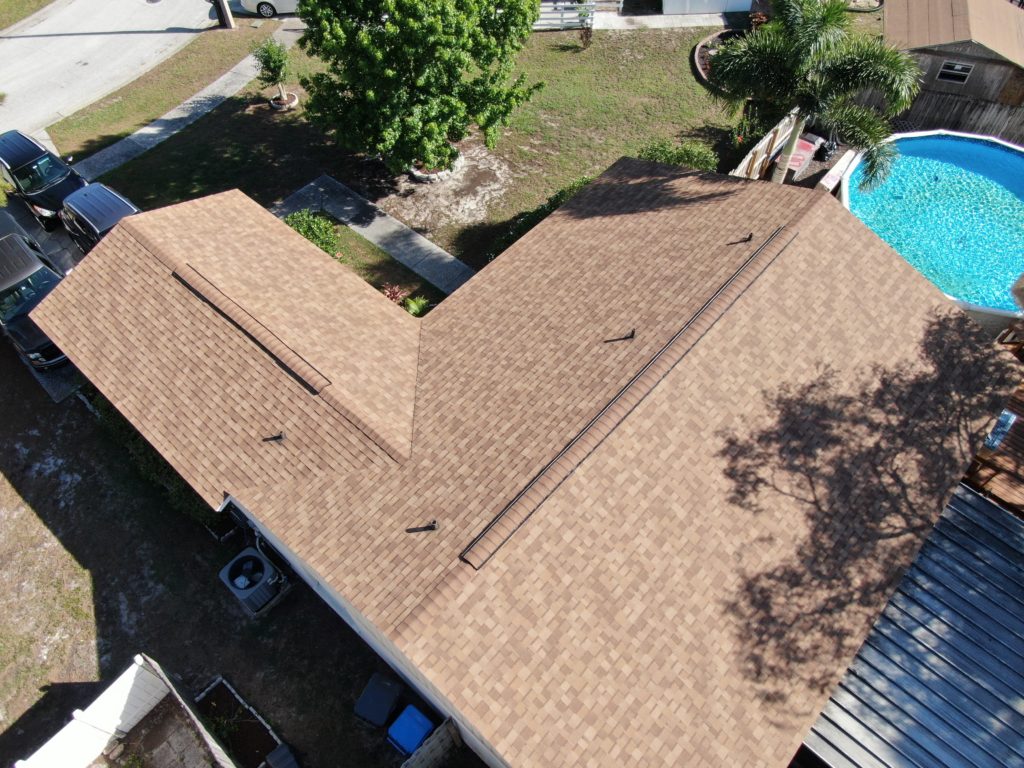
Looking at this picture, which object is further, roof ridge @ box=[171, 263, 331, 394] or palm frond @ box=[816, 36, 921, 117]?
palm frond @ box=[816, 36, 921, 117]

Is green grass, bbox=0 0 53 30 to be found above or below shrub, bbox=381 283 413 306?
above

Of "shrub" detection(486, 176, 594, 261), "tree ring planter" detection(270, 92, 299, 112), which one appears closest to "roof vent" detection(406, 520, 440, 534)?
"shrub" detection(486, 176, 594, 261)

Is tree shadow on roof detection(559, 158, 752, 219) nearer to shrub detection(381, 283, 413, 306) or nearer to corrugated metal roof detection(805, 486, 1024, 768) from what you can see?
shrub detection(381, 283, 413, 306)

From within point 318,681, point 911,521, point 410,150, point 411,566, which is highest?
point 410,150

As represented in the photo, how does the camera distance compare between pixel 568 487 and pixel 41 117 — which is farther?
pixel 41 117

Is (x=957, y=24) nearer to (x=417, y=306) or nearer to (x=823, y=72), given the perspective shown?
(x=823, y=72)

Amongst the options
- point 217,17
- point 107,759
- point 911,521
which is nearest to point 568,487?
point 911,521

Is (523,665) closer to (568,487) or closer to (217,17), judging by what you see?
(568,487)
